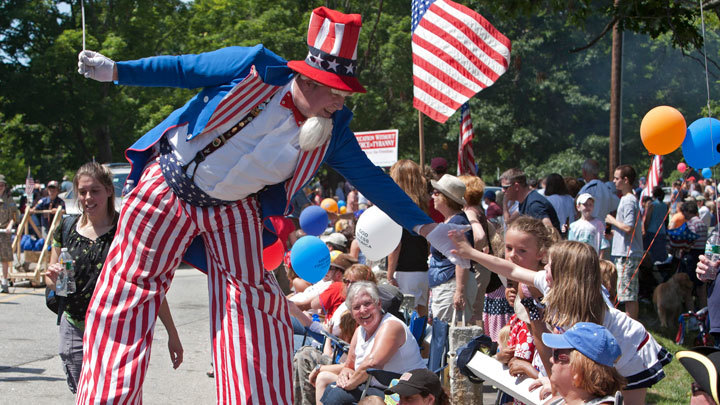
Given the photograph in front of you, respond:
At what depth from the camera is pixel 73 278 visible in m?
3.92

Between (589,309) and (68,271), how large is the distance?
8.31 ft

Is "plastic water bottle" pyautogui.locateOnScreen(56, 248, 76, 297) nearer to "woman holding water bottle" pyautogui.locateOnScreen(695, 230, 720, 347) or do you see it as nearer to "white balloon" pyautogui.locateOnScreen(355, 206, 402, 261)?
"white balloon" pyautogui.locateOnScreen(355, 206, 402, 261)

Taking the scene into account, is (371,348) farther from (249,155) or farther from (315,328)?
(249,155)

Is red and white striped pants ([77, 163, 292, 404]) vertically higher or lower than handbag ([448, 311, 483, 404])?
higher

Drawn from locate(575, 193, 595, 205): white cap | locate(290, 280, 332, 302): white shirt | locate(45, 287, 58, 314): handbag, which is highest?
locate(575, 193, 595, 205): white cap

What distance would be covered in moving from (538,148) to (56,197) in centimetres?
2192

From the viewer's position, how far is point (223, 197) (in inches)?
125

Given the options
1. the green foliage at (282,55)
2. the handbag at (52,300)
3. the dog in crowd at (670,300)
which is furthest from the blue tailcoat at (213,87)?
the green foliage at (282,55)

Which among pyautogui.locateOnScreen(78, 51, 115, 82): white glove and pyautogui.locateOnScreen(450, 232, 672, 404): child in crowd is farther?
pyautogui.locateOnScreen(450, 232, 672, 404): child in crowd

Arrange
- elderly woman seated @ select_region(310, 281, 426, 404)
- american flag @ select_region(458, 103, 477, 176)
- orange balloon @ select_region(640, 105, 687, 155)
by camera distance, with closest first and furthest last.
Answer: elderly woman seated @ select_region(310, 281, 426, 404)
orange balloon @ select_region(640, 105, 687, 155)
american flag @ select_region(458, 103, 477, 176)

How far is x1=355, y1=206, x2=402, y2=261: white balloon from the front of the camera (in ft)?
20.2

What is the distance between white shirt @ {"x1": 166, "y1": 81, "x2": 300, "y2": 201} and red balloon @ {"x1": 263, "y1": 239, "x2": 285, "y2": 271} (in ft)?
1.23

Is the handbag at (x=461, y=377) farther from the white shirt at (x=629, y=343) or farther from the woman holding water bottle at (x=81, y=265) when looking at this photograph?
the woman holding water bottle at (x=81, y=265)

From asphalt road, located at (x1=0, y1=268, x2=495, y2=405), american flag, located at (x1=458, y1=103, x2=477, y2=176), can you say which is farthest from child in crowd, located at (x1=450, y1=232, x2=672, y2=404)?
american flag, located at (x1=458, y1=103, x2=477, y2=176)
